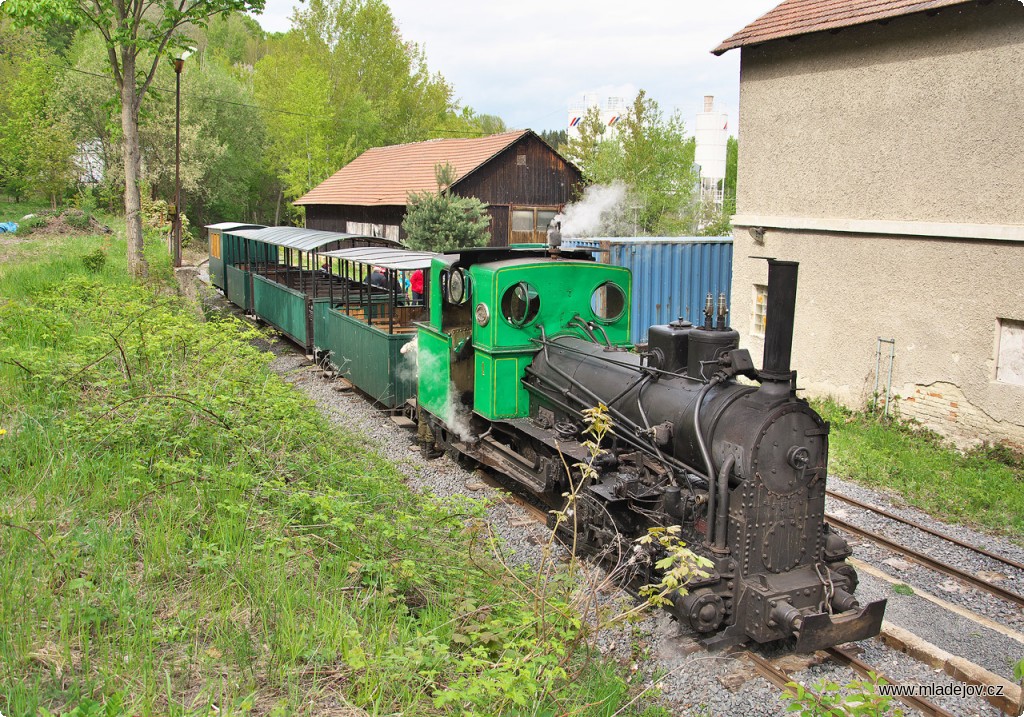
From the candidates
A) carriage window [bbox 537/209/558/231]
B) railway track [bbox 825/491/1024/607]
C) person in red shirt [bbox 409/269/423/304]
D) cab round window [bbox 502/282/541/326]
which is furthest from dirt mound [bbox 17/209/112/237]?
railway track [bbox 825/491/1024/607]

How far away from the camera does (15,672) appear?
10.0 feet

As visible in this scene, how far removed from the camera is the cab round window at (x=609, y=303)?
809cm

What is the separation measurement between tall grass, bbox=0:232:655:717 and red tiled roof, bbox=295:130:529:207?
20.2 meters

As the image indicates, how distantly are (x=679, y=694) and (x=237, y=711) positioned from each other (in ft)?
9.64

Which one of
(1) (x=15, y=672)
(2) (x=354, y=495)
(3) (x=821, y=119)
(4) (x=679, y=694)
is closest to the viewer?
(1) (x=15, y=672)

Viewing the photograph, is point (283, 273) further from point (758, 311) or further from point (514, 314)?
point (514, 314)

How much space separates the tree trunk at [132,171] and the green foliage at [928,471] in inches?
490

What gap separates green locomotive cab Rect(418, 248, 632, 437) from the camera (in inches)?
302

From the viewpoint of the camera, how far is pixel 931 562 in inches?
270

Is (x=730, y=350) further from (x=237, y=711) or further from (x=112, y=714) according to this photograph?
(x=112, y=714)

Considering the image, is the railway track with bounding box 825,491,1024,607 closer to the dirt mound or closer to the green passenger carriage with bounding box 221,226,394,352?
the green passenger carriage with bounding box 221,226,394,352

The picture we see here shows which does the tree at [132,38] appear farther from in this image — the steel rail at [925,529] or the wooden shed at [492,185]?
the steel rail at [925,529]

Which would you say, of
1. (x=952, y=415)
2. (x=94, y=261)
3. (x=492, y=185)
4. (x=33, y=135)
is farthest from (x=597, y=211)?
(x=33, y=135)

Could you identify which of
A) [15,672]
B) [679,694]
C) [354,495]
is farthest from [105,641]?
[679,694]
